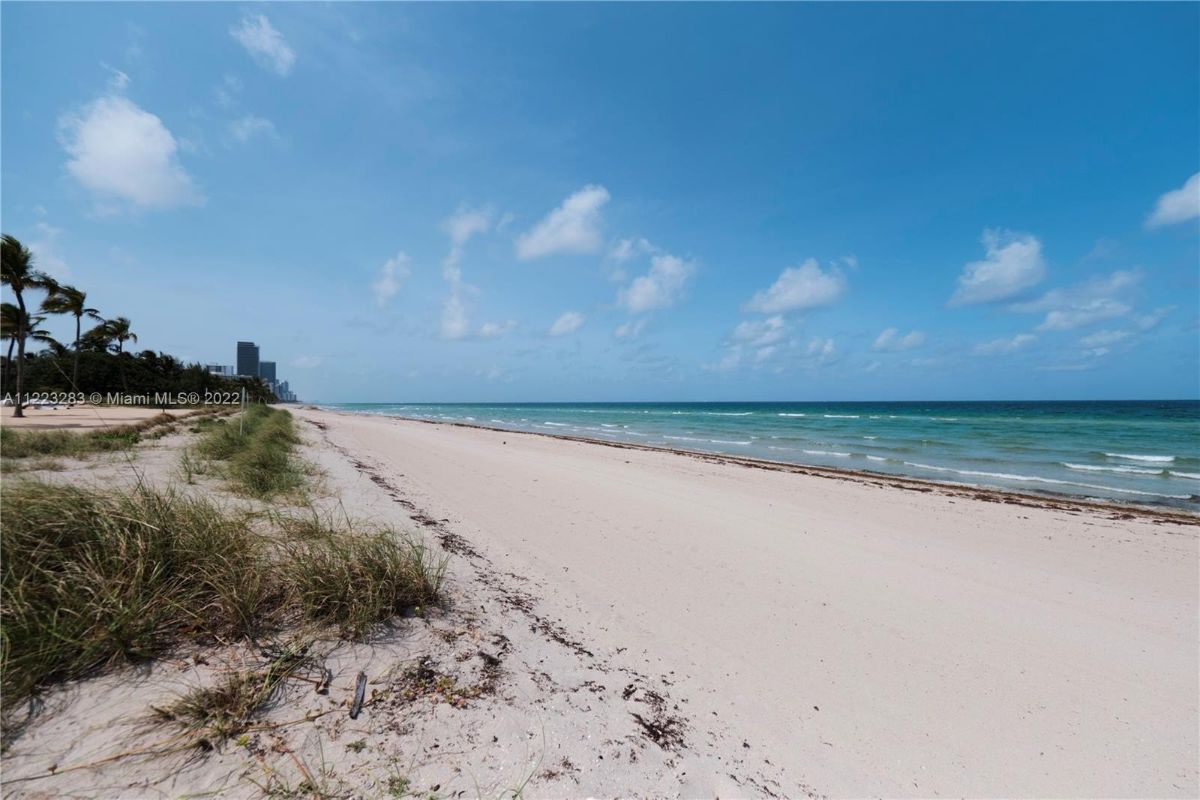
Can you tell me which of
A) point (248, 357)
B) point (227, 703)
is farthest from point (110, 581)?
point (248, 357)

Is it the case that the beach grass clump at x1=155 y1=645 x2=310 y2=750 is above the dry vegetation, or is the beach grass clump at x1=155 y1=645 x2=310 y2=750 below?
below

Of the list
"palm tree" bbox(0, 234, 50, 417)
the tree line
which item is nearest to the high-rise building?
the tree line

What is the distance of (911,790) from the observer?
2646 millimetres

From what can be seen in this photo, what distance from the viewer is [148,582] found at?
2742mm

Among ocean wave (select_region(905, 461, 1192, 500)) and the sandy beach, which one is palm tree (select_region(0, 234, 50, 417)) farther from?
ocean wave (select_region(905, 461, 1192, 500))

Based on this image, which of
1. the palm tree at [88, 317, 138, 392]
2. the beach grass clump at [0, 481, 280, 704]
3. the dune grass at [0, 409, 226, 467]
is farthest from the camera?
the palm tree at [88, 317, 138, 392]

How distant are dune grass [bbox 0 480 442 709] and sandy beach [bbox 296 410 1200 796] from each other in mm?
1792

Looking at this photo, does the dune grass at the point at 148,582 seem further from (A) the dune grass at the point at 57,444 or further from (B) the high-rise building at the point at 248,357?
(B) the high-rise building at the point at 248,357

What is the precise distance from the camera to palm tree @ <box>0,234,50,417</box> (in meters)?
21.5

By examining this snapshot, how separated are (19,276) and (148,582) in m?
32.7

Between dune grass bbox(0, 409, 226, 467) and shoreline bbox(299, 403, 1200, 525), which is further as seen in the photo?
shoreline bbox(299, 403, 1200, 525)

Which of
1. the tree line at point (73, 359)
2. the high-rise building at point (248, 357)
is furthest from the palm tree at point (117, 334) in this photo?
the high-rise building at point (248, 357)

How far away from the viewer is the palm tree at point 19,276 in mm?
21453

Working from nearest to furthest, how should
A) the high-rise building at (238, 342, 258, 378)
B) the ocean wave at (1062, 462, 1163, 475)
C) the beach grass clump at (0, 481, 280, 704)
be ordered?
the beach grass clump at (0, 481, 280, 704)
the ocean wave at (1062, 462, 1163, 475)
the high-rise building at (238, 342, 258, 378)
